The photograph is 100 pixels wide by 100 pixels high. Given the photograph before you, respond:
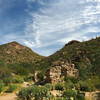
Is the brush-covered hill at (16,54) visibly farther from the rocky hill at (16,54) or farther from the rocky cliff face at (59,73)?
the rocky cliff face at (59,73)

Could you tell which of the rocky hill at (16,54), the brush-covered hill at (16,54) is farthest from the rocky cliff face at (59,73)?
the rocky hill at (16,54)

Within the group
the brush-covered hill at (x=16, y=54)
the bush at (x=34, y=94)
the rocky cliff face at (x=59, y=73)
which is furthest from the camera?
the brush-covered hill at (x=16, y=54)

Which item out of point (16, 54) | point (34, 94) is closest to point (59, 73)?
point (34, 94)

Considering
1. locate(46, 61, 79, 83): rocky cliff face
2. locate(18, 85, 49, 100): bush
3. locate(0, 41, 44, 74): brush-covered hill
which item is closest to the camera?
locate(18, 85, 49, 100): bush

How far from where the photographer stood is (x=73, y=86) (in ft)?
73.8

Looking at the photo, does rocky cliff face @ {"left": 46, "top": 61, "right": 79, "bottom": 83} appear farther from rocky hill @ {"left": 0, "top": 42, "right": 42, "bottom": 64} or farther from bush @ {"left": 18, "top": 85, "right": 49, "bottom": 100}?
rocky hill @ {"left": 0, "top": 42, "right": 42, "bottom": 64}

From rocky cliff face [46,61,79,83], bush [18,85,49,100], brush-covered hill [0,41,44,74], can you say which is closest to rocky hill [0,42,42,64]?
brush-covered hill [0,41,44,74]

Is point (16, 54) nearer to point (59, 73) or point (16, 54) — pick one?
point (16, 54)

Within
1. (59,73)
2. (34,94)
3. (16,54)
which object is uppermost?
(16,54)

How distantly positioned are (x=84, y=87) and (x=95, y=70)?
12.1 m

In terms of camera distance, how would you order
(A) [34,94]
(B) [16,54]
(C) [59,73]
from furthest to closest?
(B) [16,54] < (C) [59,73] < (A) [34,94]

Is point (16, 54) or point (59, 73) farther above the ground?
point (16, 54)

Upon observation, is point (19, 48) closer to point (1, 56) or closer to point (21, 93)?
point (1, 56)

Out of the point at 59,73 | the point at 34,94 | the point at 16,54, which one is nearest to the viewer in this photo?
the point at 34,94
